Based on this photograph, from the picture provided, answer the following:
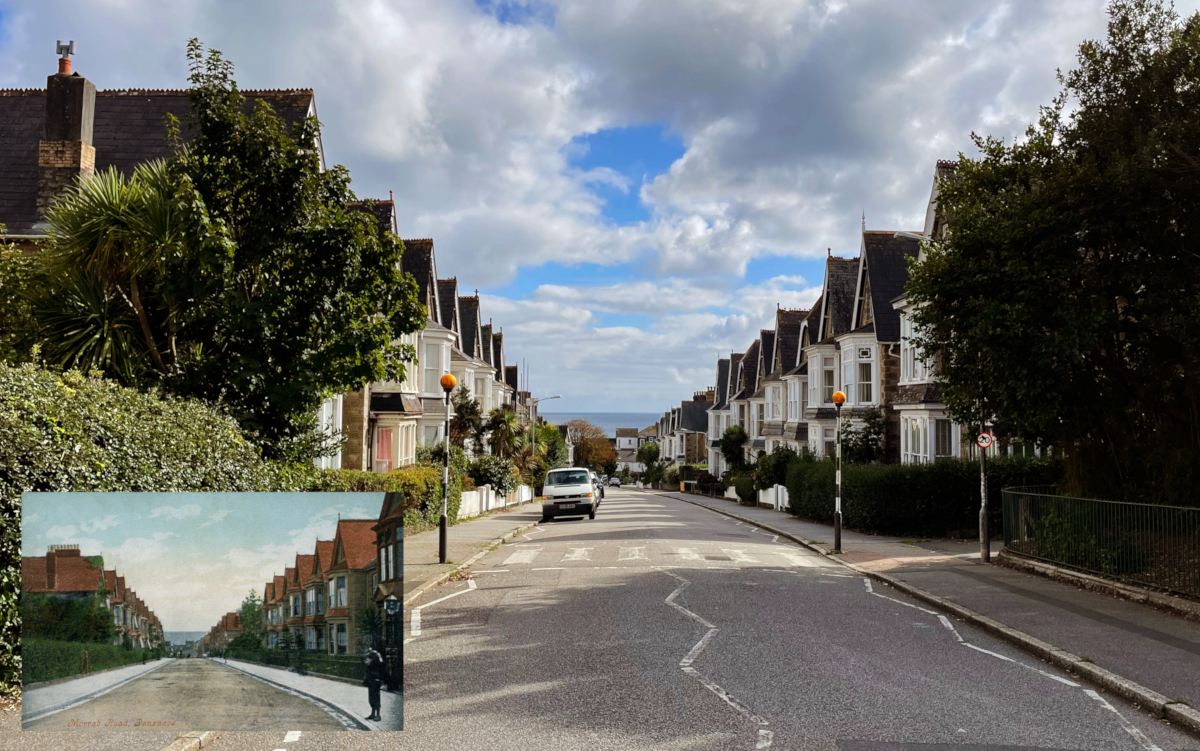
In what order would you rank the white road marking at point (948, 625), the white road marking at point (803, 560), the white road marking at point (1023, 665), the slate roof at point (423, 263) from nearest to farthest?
the white road marking at point (1023, 665)
the white road marking at point (948, 625)
the white road marking at point (803, 560)
the slate roof at point (423, 263)

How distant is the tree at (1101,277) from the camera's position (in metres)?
12.7

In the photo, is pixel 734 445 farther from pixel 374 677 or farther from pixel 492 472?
pixel 374 677

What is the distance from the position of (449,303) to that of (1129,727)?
4128 cm

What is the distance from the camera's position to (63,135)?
20.0 meters

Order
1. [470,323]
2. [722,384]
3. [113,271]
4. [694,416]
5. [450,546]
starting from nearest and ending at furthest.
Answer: [113,271]
[450,546]
[470,323]
[722,384]
[694,416]

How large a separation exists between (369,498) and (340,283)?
25.8 feet

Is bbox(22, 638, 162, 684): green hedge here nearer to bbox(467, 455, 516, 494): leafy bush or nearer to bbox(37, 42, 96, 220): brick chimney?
bbox(37, 42, 96, 220): brick chimney

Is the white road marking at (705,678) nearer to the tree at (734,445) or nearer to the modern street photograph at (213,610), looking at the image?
the modern street photograph at (213,610)

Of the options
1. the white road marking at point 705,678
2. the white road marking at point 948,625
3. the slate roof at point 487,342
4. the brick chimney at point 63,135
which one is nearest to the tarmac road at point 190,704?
the white road marking at point 705,678

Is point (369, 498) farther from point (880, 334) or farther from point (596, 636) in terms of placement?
point (880, 334)

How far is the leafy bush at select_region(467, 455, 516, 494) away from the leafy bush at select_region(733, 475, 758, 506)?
516 inches

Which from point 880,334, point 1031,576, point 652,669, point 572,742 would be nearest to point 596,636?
point 652,669

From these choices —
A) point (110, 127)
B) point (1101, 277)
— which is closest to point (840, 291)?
point (1101, 277)

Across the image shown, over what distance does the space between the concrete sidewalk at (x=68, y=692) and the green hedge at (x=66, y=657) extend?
5 centimetres
